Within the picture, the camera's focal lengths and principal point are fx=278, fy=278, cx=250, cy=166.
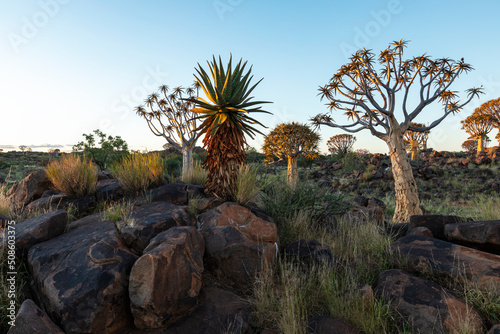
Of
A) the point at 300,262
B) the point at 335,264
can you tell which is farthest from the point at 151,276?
the point at 335,264

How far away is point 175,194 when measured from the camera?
636cm

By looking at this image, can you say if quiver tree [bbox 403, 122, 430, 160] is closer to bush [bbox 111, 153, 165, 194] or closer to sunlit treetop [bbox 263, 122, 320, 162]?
sunlit treetop [bbox 263, 122, 320, 162]

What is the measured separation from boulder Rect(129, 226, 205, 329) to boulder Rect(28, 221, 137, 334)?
0.22 m

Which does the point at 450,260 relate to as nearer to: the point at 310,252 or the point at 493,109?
the point at 310,252

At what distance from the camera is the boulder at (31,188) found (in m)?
7.22

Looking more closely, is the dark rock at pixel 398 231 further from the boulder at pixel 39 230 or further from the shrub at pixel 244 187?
the boulder at pixel 39 230

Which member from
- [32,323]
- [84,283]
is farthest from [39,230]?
[32,323]

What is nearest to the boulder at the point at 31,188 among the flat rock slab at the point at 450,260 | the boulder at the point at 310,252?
the boulder at the point at 310,252

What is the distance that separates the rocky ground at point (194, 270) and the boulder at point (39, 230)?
0.01 meters

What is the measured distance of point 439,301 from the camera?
3.51 m

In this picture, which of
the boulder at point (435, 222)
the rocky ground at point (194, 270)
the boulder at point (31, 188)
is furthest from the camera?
the boulder at point (31, 188)

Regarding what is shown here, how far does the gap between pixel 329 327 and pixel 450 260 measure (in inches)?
92.8

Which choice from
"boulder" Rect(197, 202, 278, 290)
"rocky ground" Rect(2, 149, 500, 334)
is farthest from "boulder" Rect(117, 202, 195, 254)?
"boulder" Rect(197, 202, 278, 290)

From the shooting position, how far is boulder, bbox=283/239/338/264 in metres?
4.58
